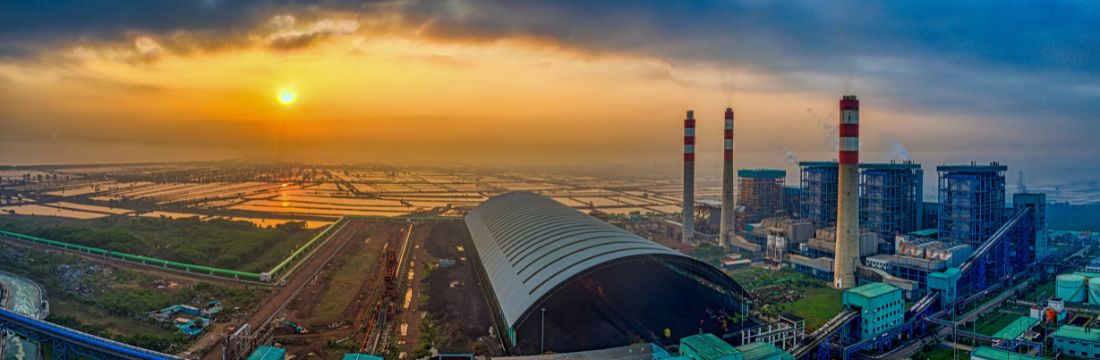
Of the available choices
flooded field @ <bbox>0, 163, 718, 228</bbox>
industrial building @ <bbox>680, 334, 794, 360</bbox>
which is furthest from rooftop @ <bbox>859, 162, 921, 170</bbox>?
flooded field @ <bbox>0, 163, 718, 228</bbox>

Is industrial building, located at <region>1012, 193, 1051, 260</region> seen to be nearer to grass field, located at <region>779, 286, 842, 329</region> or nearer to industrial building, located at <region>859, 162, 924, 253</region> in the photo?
industrial building, located at <region>859, 162, 924, 253</region>

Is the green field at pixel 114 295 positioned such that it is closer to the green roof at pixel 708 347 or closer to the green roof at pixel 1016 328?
the green roof at pixel 708 347

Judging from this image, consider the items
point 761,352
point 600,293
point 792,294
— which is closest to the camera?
point 761,352

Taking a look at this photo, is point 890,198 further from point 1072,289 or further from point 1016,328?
point 1016,328

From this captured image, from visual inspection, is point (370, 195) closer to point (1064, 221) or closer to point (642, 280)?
point (642, 280)

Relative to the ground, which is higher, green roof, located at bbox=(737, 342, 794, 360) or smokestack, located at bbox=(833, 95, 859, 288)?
smokestack, located at bbox=(833, 95, 859, 288)

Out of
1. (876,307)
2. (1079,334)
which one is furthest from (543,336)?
(1079,334)

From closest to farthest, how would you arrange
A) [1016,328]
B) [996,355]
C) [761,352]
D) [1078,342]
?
[761,352], [996,355], [1078,342], [1016,328]
